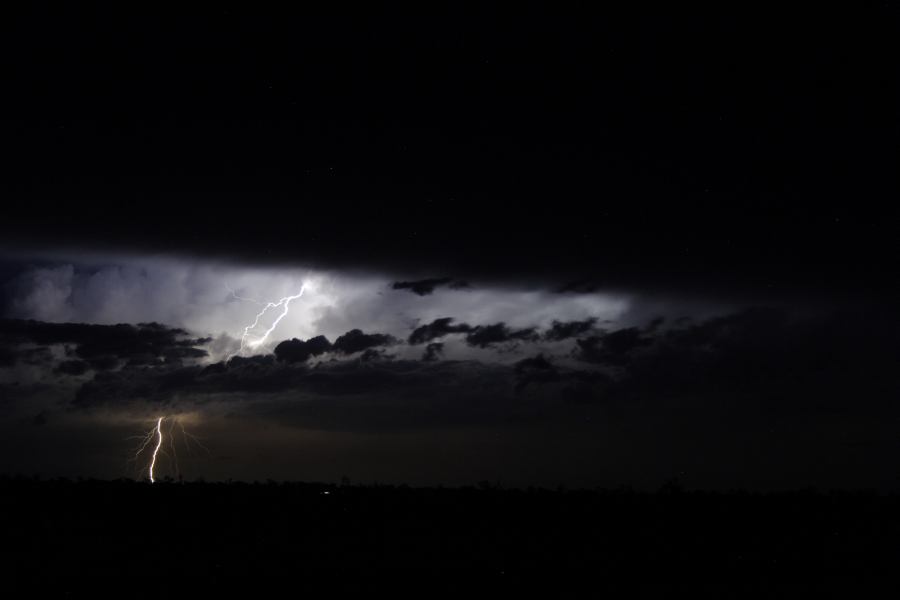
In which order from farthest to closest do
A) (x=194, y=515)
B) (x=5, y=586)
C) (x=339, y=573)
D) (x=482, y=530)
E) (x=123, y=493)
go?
(x=123, y=493)
(x=194, y=515)
(x=482, y=530)
(x=339, y=573)
(x=5, y=586)

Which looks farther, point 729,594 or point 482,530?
point 482,530

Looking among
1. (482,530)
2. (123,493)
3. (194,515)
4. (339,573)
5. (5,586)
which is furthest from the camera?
(123,493)

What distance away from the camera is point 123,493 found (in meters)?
37.7

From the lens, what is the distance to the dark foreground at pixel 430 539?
22.1 metres

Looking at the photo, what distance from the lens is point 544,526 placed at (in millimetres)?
31219

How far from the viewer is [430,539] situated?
27.8 m

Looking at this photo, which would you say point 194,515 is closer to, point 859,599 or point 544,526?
point 544,526

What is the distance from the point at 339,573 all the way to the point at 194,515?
11.7 meters

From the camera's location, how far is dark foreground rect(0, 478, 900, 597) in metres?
22.1

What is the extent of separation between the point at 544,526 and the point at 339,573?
34.8 feet

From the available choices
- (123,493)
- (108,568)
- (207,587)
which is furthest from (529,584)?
(123,493)

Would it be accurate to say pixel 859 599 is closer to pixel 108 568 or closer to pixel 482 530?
pixel 482 530

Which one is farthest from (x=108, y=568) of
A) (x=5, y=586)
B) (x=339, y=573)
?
(x=339, y=573)

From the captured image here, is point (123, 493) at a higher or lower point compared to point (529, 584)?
higher
